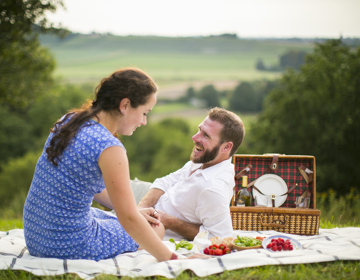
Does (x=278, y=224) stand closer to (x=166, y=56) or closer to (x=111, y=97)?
(x=111, y=97)

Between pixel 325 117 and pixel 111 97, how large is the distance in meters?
17.8

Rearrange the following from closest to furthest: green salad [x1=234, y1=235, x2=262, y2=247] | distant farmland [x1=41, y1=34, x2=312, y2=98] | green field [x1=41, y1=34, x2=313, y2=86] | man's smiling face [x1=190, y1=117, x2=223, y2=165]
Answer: green salad [x1=234, y1=235, x2=262, y2=247], man's smiling face [x1=190, y1=117, x2=223, y2=165], distant farmland [x1=41, y1=34, x2=312, y2=98], green field [x1=41, y1=34, x2=313, y2=86]

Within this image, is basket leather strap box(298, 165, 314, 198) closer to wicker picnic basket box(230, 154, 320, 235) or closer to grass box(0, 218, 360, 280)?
wicker picnic basket box(230, 154, 320, 235)

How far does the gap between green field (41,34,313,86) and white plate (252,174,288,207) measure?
4730cm

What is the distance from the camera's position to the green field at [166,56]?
54094 millimetres

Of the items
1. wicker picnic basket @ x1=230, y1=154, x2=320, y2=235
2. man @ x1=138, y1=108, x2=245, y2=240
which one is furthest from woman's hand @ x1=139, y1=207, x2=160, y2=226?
wicker picnic basket @ x1=230, y1=154, x2=320, y2=235

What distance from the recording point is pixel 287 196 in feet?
Answer: 15.0

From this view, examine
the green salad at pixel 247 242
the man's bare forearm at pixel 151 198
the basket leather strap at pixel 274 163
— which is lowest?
the green salad at pixel 247 242

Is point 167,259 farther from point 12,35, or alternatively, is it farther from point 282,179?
point 12,35

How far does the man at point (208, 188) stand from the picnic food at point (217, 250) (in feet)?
1.11

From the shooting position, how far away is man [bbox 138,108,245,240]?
358 cm

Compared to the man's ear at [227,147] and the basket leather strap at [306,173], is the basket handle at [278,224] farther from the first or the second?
the man's ear at [227,147]

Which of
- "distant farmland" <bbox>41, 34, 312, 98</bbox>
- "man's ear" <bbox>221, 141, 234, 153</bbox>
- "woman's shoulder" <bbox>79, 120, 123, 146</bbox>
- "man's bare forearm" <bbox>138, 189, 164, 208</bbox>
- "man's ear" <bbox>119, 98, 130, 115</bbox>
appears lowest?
"man's bare forearm" <bbox>138, 189, 164, 208</bbox>

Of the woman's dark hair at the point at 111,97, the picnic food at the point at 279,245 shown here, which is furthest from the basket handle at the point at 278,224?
the woman's dark hair at the point at 111,97
